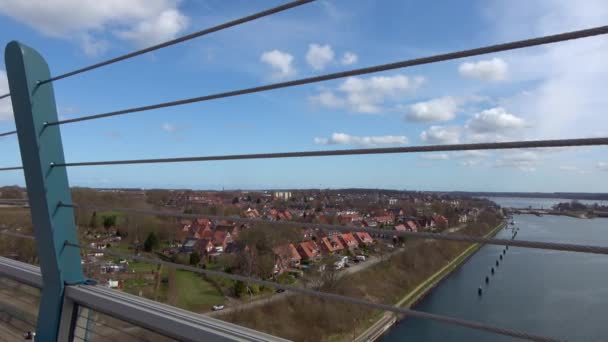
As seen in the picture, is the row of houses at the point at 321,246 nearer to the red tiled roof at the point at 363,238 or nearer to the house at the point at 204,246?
the red tiled roof at the point at 363,238

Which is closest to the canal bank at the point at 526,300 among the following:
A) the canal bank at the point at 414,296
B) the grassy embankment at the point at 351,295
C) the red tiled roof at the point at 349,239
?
the canal bank at the point at 414,296

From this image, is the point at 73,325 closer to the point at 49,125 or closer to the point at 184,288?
the point at 49,125

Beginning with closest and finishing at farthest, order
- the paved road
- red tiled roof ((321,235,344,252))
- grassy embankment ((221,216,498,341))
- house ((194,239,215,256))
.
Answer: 1. house ((194,239,215,256))
2. red tiled roof ((321,235,344,252))
3. the paved road
4. grassy embankment ((221,216,498,341))

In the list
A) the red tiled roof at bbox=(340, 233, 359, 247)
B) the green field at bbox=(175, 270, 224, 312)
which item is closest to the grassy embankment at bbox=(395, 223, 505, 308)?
the red tiled roof at bbox=(340, 233, 359, 247)

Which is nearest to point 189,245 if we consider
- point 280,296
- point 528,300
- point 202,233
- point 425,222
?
point 202,233

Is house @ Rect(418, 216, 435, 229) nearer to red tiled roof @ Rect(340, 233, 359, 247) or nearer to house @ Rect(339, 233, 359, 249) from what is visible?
house @ Rect(339, 233, 359, 249)

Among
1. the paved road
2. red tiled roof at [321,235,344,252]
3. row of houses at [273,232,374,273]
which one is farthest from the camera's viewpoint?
the paved road
